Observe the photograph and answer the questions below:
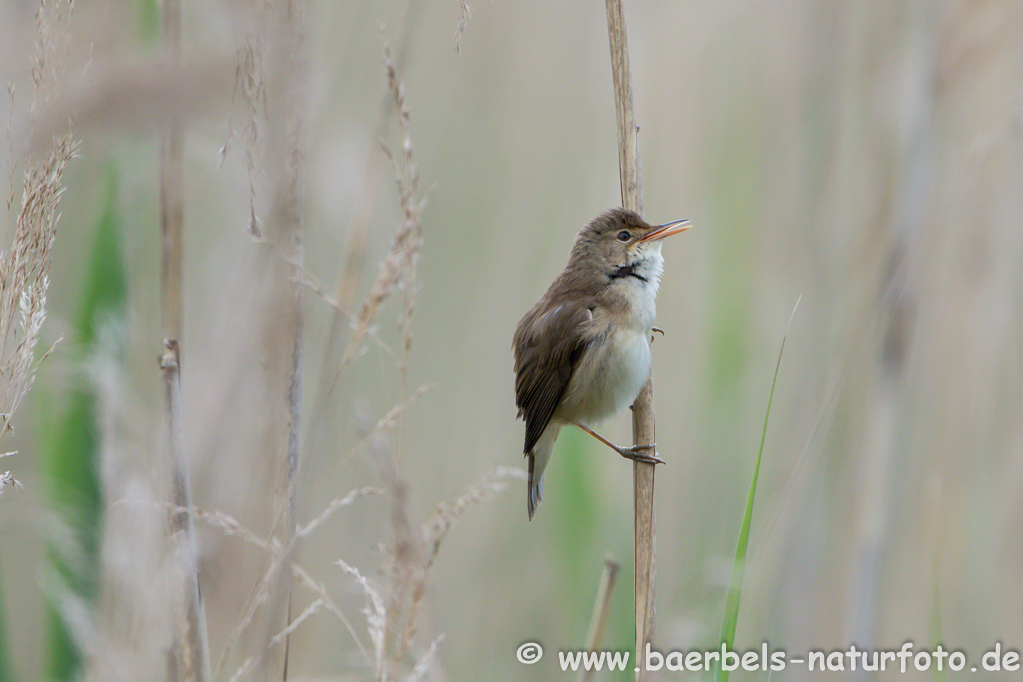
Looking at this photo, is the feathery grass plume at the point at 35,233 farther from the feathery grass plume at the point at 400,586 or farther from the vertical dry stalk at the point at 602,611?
the vertical dry stalk at the point at 602,611

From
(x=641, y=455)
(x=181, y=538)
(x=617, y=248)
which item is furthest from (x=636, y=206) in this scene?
(x=181, y=538)

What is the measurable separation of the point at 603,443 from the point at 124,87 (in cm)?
174

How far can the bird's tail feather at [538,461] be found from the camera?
2443 mm

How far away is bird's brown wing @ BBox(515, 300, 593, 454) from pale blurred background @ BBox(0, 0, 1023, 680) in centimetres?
17

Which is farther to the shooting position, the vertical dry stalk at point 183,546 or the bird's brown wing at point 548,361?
the bird's brown wing at point 548,361

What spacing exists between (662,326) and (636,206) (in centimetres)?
102

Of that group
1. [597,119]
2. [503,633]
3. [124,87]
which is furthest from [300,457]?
[597,119]

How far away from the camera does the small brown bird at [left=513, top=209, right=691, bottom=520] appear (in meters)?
2.41

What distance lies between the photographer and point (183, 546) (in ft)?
4.66

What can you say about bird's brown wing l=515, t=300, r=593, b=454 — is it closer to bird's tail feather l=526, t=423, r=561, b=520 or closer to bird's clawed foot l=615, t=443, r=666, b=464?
bird's tail feather l=526, t=423, r=561, b=520

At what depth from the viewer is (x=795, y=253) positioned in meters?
2.70

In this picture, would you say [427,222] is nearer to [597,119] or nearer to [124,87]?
[597,119]

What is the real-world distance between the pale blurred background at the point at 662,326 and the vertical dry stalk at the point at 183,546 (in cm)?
18

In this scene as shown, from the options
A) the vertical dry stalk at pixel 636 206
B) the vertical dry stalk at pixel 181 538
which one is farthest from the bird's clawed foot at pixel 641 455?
the vertical dry stalk at pixel 181 538
